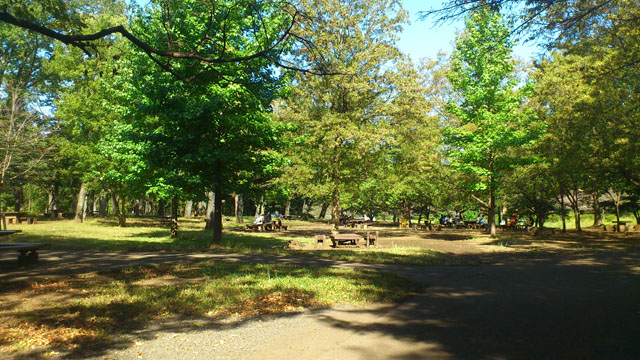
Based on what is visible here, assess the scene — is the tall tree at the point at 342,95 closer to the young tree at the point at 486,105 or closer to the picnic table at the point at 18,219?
the young tree at the point at 486,105

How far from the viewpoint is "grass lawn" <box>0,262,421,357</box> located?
4.86m

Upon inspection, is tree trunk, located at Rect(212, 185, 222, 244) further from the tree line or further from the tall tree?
the tall tree

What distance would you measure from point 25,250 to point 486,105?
22.3 meters

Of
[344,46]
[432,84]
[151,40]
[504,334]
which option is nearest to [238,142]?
[151,40]

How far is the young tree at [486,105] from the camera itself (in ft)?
70.4

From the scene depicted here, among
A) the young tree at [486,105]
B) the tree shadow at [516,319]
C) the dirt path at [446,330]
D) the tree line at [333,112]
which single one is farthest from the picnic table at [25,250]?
the young tree at [486,105]

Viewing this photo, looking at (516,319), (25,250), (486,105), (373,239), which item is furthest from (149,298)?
(486,105)

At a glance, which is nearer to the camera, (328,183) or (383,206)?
(328,183)

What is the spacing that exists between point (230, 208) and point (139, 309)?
57810mm

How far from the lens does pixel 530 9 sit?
8.56 meters

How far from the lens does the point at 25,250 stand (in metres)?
9.45

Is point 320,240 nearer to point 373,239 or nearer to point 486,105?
point 373,239

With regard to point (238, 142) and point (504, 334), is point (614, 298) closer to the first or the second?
point (504, 334)

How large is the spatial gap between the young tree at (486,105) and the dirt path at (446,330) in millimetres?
14272
